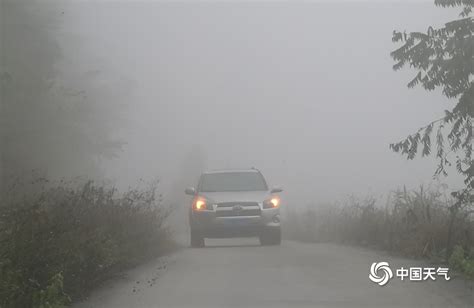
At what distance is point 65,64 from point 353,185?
2170cm

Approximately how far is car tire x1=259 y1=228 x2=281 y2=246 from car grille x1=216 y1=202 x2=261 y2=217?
1.78 feet

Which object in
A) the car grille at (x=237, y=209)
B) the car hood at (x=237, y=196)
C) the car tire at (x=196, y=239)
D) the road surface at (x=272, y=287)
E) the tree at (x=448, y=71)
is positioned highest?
the tree at (x=448, y=71)

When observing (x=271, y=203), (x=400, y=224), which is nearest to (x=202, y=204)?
(x=271, y=203)

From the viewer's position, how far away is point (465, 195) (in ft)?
35.6

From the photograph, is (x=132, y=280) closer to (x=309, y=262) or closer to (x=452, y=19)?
(x=309, y=262)

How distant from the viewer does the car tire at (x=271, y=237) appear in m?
16.2

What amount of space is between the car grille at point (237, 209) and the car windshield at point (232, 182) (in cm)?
126

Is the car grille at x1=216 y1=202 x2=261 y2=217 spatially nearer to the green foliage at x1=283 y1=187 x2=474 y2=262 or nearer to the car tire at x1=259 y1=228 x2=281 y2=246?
the car tire at x1=259 y1=228 x2=281 y2=246

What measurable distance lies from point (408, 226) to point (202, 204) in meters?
5.05

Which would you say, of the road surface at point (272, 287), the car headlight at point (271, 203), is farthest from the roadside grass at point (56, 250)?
the car headlight at point (271, 203)

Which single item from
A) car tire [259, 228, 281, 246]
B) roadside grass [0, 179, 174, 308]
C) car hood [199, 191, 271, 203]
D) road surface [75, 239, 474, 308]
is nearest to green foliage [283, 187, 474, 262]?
road surface [75, 239, 474, 308]

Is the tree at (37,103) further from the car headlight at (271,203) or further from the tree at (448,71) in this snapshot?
the tree at (448,71)

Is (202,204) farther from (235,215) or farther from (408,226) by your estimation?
(408,226)

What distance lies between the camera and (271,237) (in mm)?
16328
